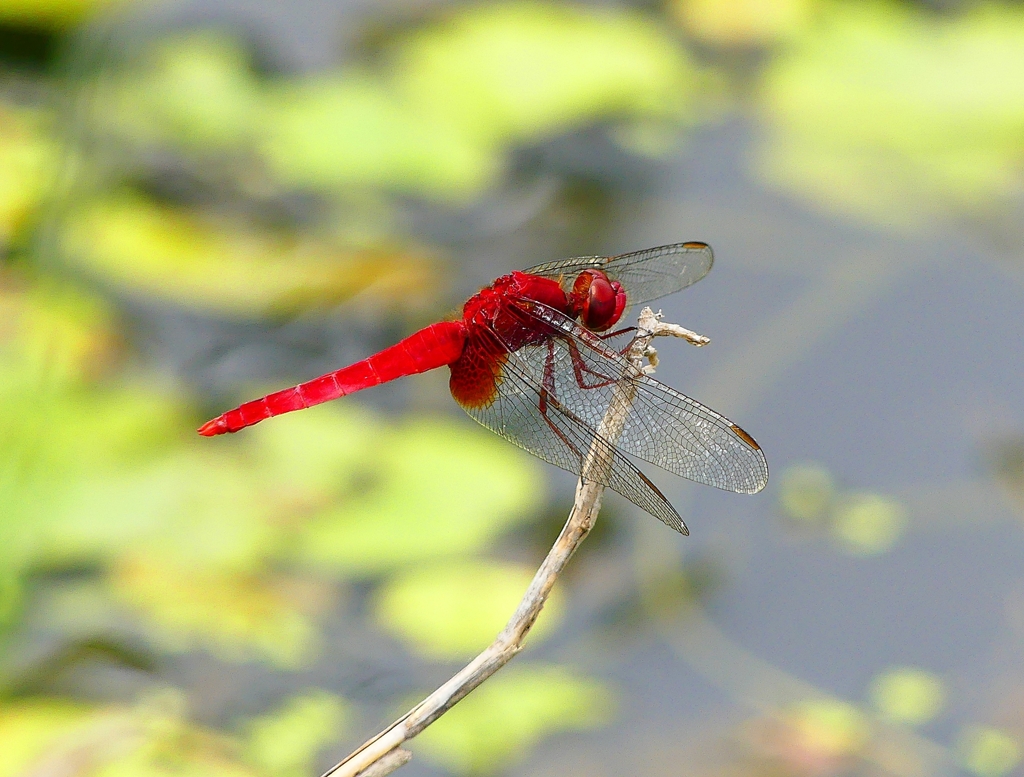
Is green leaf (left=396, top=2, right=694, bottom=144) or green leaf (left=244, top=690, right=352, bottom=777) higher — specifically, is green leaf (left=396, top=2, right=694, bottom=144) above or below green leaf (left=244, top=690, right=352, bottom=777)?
above

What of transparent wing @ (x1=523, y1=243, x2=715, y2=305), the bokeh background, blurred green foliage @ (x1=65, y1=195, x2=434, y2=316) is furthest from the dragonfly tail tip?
blurred green foliage @ (x1=65, y1=195, x2=434, y2=316)

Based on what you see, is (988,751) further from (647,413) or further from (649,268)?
(649,268)

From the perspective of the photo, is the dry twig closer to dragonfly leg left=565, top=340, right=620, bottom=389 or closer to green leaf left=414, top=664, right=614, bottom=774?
dragonfly leg left=565, top=340, right=620, bottom=389

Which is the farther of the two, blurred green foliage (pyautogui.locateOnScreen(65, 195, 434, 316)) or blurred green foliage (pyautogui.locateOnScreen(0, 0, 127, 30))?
blurred green foliage (pyautogui.locateOnScreen(0, 0, 127, 30))

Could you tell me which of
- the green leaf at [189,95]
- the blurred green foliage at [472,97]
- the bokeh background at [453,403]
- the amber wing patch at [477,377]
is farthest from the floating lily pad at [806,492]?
the green leaf at [189,95]

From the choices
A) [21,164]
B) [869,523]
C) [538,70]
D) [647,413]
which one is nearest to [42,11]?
[21,164]
